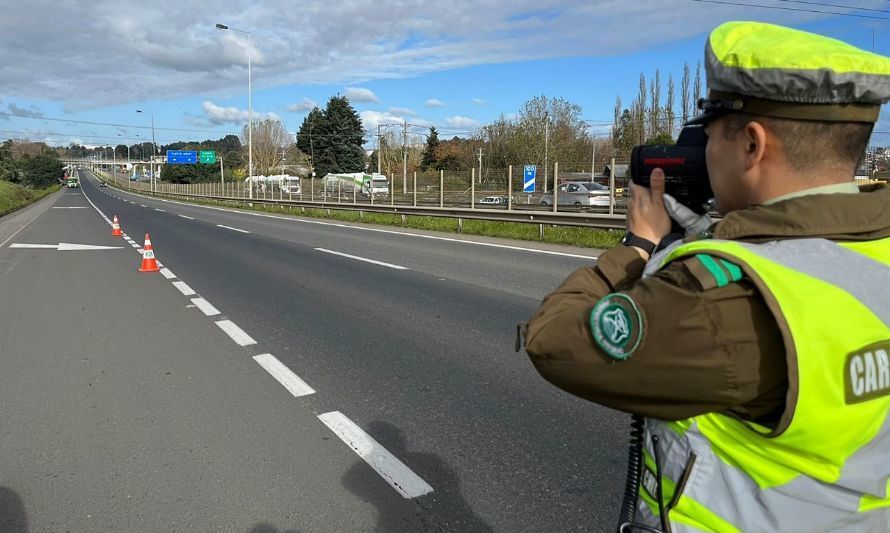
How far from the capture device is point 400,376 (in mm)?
5109

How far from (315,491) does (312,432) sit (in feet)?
2.56

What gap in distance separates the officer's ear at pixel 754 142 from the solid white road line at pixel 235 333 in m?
5.70

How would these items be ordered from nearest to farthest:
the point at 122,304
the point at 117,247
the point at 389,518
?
the point at 389,518 → the point at 122,304 → the point at 117,247

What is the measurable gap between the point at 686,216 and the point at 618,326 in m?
0.37

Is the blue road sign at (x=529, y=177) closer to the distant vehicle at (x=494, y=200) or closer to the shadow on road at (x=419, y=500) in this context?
the distant vehicle at (x=494, y=200)

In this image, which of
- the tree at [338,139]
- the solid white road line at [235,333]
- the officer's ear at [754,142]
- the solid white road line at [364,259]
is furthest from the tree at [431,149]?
the officer's ear at [754,142]

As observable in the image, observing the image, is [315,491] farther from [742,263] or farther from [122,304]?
[122,304]

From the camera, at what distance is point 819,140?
113cm

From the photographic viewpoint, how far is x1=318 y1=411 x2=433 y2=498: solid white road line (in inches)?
128

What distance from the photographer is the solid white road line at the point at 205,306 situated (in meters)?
7.74

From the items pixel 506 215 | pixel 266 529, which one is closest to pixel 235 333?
pixel 266 529

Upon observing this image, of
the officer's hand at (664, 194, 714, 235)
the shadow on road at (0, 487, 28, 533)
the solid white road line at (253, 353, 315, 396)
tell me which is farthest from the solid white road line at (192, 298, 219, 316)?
the officer's hand at (664, 194, 714, 235)

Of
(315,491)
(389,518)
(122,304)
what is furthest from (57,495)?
(122,304)

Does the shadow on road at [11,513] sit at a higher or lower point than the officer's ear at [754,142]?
lower
